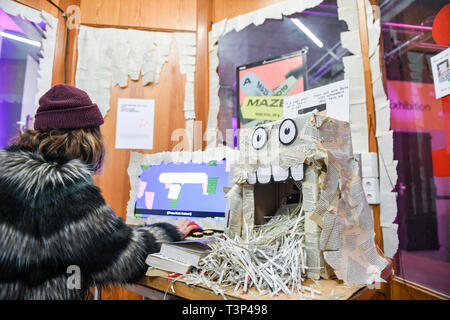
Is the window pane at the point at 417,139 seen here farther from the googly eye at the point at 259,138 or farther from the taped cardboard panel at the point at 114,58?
the taped cardboard panel at the point at 114,58

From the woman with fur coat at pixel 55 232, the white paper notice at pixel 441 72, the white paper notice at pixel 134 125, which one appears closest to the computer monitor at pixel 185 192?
the white paper notice at pixel 134 125

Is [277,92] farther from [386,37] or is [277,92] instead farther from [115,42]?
[115,42]

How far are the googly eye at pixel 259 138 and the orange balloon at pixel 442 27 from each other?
0.78 metres

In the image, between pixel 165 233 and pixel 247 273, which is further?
pixel 165 233

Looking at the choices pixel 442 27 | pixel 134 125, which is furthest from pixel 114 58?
pixel 442 27

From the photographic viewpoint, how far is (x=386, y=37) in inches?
50.7

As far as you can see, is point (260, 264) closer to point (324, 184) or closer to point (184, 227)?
point (324, 184)

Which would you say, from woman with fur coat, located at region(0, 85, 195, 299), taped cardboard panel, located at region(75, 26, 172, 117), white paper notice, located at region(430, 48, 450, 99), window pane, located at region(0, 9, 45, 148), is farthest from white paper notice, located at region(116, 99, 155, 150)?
white paper notice, located at region(430, 48, 450, 99)

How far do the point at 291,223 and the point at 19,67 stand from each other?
1.67 m

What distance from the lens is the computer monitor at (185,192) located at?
4.60ft

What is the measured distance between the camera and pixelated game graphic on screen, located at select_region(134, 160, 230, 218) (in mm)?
1415

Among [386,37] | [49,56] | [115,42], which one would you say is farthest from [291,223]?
[49,56]

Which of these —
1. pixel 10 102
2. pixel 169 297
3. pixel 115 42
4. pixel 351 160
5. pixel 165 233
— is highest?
pixel 115 42
